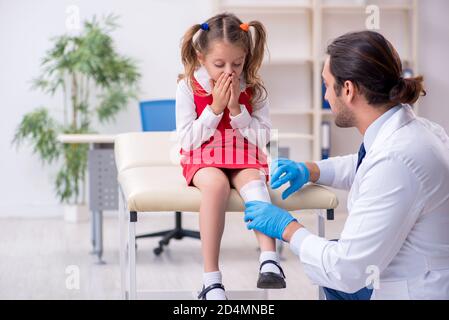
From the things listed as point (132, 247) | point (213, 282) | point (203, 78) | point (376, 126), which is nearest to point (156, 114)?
point (203, 78)

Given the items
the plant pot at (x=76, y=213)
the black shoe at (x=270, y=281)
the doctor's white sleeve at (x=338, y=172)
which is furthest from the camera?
the plant pot at (x=76, y=213)

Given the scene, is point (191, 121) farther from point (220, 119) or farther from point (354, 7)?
point (354, 7)

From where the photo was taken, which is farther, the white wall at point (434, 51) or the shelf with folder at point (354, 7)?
the white wall at point (434, 51)

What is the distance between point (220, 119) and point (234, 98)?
0.23 feet

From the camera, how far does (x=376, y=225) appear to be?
1316 mm

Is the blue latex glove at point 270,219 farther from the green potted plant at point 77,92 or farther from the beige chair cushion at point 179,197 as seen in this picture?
the green potted plant at point 77,92

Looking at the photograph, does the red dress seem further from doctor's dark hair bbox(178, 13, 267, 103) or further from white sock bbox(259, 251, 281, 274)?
white sock bbox(259, 251, 281, 274)

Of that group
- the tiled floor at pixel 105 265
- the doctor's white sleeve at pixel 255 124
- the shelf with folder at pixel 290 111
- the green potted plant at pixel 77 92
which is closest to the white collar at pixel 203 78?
the doctor's white sleeve at pixel 255 124

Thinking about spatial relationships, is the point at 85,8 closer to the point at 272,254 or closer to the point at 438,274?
the point at 272,254

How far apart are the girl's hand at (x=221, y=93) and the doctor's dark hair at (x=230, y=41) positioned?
0.32 ft

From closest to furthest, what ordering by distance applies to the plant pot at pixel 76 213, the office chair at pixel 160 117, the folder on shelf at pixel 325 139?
the office chair at pixel 160 117 < the plant pot at pixel 76 213 < the folder on shelf at pixel 325 139

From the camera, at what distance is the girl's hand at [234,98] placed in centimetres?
180

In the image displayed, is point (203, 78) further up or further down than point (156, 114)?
further up
